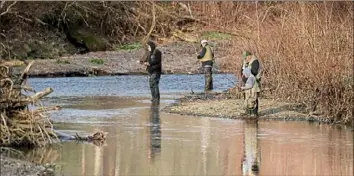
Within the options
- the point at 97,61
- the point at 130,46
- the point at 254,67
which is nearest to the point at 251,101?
the point at 254,67

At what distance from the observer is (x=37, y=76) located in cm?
3872

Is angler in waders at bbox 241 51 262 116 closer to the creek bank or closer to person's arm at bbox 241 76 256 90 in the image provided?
person's arm at bbox 241 76 256 90

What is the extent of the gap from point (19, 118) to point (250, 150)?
14.0 feet

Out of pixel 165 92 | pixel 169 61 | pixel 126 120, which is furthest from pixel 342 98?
pixel 169 61

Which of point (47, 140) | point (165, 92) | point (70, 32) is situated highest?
point (70, 32)

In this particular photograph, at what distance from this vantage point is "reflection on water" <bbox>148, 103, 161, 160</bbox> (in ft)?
55.2

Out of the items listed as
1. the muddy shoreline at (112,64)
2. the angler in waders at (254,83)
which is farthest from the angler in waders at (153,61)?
the muddy shoreline at (112,64)

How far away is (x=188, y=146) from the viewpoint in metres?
17.4

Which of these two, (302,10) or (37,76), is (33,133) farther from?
(37,76)

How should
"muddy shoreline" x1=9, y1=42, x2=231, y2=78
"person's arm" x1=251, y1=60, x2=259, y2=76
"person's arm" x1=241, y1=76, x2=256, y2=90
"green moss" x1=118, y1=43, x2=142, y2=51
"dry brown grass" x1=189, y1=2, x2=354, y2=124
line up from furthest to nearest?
"green moss" x1=118, y1=43, x2=142, y2=51 < "muddy shoreline" x1=9, y1=42, x2=231, y2=78 < "person's arm" x1=251, y1=60, x2=259, y2=76 < "person's arm" x1=241, y1=76, x2=256, y2=90 < "dry brown grass" x1=189, y1=2, x2=354, y2=124

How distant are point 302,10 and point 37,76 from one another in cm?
1768

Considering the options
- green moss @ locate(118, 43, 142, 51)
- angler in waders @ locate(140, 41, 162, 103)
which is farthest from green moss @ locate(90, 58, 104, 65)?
angler in waders @ locate(140, 41, 162, 103)

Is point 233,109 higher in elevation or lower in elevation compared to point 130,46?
lower

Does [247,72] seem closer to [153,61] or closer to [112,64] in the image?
[153,61]
